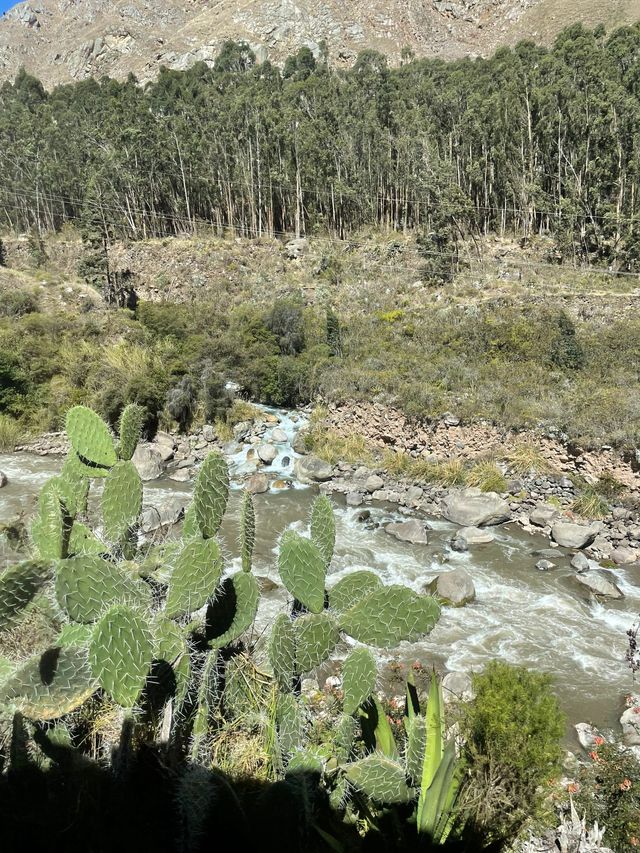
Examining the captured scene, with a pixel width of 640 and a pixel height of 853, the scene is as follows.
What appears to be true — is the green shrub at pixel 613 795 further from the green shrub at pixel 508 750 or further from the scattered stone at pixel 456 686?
the scattered stone at pixel 456 686

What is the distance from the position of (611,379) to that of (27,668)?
16202 mm

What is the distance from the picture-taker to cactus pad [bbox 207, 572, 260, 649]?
115 inches

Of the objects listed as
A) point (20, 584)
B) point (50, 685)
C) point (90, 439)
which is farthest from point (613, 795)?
point (90, 439)

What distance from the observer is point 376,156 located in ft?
107

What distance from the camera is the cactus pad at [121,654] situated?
204 centimetres

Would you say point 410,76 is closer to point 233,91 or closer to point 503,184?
point 233,91

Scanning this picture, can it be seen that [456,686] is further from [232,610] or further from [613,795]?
[232,610]

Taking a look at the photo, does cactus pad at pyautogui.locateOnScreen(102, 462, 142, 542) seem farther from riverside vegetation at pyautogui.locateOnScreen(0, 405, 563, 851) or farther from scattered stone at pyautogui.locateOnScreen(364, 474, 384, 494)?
scattered stone at pyautogui.locateOnScreen(364, 474, 384, 494)

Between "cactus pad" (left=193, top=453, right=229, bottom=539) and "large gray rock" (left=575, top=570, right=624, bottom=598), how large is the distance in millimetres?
8829

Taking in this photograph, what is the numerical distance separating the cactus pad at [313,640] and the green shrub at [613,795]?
2567 millimetres

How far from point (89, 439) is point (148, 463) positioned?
37.5 feet

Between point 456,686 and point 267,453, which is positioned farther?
point 267,453

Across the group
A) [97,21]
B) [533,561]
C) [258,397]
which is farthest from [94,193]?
[97,21]

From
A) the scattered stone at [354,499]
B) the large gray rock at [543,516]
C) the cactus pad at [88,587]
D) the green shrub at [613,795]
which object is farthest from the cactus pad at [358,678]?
the scattered stone at [354,499]
